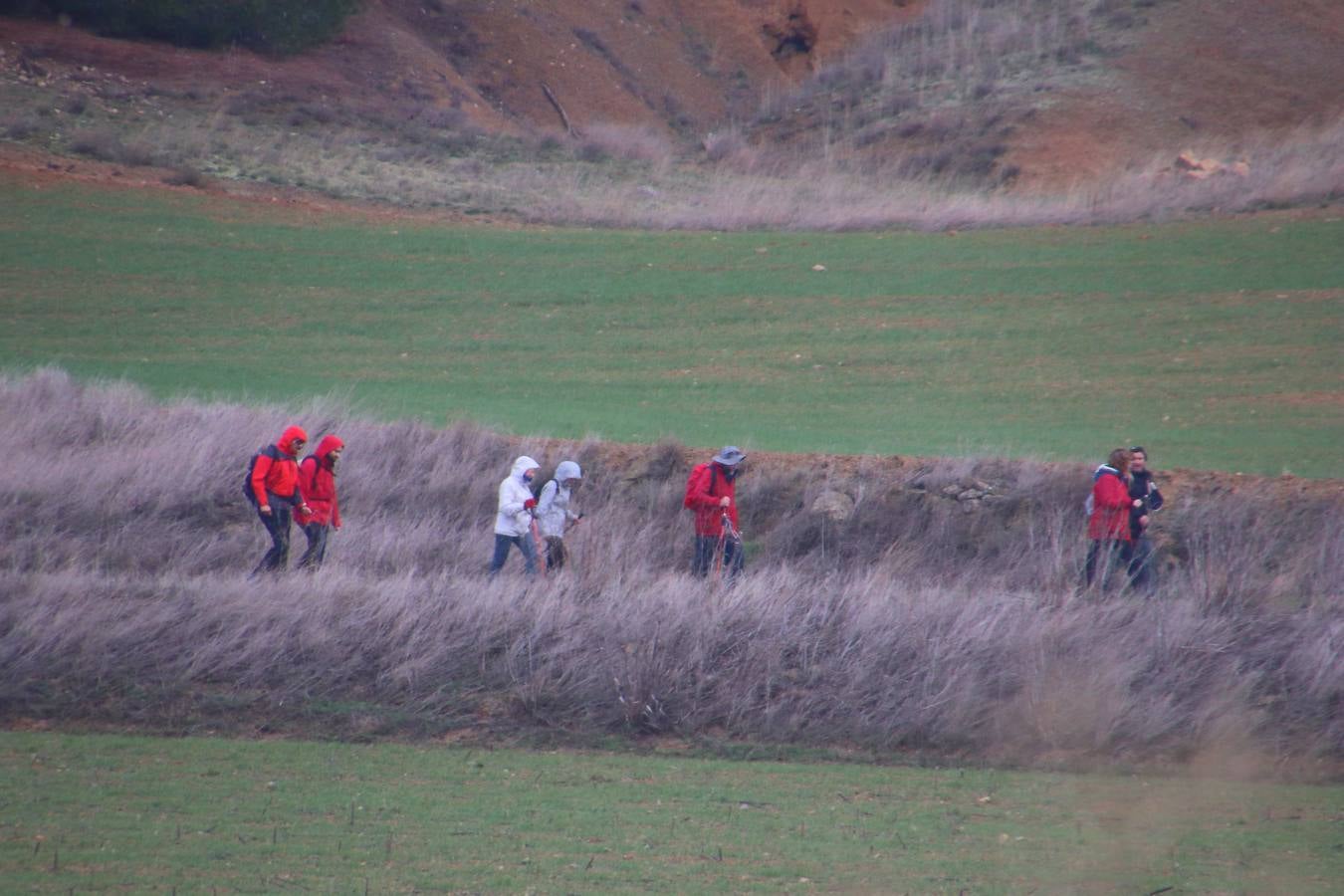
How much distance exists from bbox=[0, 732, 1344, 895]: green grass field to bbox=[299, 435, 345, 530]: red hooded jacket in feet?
12.3

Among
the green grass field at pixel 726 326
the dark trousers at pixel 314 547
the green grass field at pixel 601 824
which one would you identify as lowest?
the green grass field at pixel 601 824

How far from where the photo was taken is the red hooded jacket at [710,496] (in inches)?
552

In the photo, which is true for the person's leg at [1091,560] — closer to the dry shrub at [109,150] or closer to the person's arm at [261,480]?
the person's arm at [261,480]

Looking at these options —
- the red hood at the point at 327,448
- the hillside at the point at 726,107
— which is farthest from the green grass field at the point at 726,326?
the red hood at the point at 327,448

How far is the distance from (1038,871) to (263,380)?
61.6 feet

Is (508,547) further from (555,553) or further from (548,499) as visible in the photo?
(548,499)

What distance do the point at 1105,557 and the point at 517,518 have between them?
5.85 m

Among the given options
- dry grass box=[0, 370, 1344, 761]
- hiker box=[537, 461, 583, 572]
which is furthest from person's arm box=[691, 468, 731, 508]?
hiker box=[537, 461, 583, 572]

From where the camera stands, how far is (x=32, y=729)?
10.5 metres

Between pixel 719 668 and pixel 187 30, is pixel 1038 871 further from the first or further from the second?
pixel 187 30

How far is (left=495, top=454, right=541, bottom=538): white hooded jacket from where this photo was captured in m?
14.1

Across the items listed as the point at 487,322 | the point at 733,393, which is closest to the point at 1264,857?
the point at 733,393

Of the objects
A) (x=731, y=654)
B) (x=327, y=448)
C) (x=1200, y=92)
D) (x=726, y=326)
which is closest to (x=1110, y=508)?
(x=731, y=654)

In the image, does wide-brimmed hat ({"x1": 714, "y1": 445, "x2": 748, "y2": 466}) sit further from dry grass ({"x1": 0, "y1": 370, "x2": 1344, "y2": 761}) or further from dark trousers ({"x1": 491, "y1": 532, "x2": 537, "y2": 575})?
dark trousers ({"x1": 491, "y1": 532, "x2": 537, "y2": 575})
